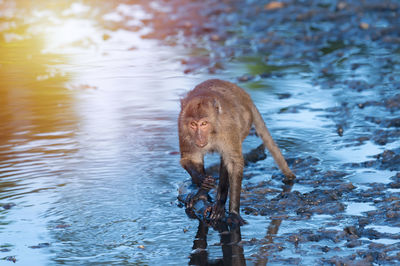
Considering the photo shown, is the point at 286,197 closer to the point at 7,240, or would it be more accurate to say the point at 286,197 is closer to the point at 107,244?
the point at 107,244

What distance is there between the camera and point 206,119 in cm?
650

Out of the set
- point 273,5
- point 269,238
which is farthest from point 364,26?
point 269,238

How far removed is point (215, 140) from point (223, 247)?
1.13 metres

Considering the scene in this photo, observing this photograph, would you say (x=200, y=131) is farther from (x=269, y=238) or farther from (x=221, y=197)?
(x=269, y=238)

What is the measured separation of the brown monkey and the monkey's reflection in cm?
15

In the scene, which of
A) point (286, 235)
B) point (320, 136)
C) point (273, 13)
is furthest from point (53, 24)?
point (286, 235)

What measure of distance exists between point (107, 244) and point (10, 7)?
14.8 m

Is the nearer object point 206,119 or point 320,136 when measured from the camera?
point 206,119

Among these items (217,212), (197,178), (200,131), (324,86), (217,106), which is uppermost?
(217,106)

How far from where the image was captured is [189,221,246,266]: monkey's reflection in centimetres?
560

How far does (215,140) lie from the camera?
6.65 m

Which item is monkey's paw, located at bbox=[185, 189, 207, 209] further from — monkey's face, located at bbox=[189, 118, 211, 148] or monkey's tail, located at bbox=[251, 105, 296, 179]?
monkey's tail, located at bbox=[251, 105, 296, 179]

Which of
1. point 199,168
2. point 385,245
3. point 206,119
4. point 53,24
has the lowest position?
point 385,245

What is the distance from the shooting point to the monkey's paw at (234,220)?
636 centimetres
